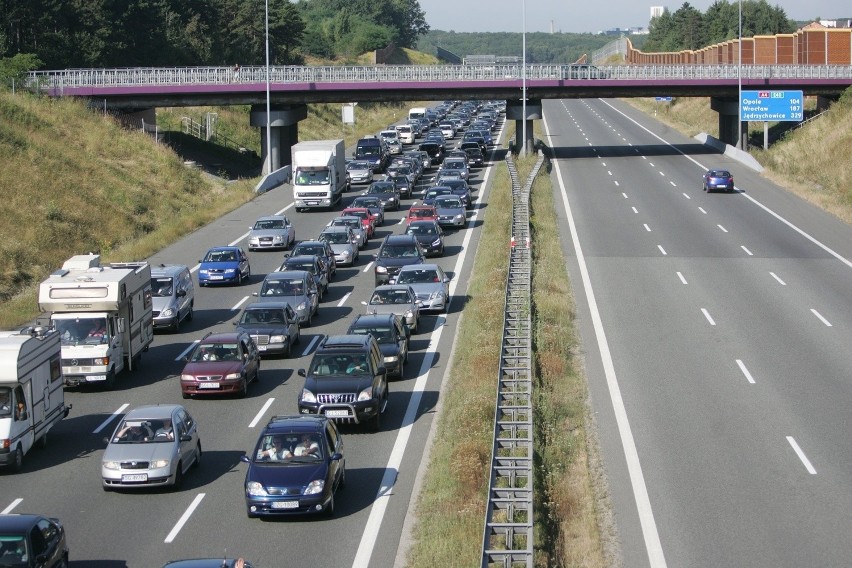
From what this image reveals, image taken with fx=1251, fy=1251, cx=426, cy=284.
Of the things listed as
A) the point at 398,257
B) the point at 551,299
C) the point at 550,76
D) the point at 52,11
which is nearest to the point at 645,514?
the point at 551,299

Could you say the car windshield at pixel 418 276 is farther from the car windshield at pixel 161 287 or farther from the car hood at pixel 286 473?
the car hood at pixel 286 473

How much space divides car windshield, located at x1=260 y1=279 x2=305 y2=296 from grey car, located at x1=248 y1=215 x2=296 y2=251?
13.5m

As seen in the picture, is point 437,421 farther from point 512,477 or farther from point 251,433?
point 512,477

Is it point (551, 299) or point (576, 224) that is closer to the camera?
point (551, 299)

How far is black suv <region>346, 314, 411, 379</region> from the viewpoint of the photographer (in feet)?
100

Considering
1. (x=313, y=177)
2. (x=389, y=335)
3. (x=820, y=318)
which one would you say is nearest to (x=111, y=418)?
(x=389, y=335)

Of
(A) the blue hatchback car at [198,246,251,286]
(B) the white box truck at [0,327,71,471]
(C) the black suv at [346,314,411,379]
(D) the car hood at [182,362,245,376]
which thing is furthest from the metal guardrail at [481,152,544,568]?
(A) the blue hatchback car at [198,246,251,286]

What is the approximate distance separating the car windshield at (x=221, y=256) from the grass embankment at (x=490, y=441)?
28.8 ft

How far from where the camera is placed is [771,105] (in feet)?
273

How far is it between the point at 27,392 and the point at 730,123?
243 ft

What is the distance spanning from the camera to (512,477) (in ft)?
65.8

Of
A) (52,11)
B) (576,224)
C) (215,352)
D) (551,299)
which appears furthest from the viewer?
(52,11)

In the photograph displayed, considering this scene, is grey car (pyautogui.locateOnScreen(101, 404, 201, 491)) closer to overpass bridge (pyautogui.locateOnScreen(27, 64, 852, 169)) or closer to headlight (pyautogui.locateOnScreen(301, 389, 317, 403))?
headlight (pyautogui.locateOnScreen(301, 389, 317, 403))

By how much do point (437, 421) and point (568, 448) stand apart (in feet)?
13.1
